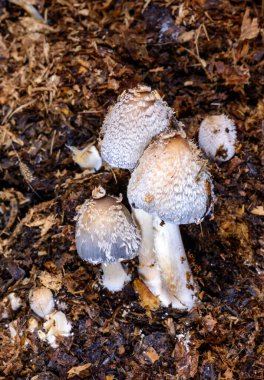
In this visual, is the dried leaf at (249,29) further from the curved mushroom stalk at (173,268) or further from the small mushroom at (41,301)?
the small mushroom at (41,301)

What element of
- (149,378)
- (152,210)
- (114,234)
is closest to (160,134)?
(152,210)

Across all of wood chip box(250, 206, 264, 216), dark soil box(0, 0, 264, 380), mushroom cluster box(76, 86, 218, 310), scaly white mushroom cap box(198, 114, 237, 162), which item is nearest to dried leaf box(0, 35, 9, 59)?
dark soil box(0, 0, 264, 380)

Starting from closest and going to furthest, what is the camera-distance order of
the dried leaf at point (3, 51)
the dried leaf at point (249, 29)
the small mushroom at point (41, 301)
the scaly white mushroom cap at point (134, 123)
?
1. the scaly white mushroom cap at point (134, 123)
2. the small mushroom at point (41, 301)
3. the dried leaf at point (249, 29)
4. the dried leaf at point (3, 51)

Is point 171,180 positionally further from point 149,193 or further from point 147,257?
point 147,257

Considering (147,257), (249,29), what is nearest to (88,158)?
(147,257)

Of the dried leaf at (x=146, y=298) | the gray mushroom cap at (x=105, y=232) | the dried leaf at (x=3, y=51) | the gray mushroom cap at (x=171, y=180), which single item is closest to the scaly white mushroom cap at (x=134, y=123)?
the gray mushroom cap at (x=171, y=180)

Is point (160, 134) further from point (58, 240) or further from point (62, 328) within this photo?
point (62, 328)

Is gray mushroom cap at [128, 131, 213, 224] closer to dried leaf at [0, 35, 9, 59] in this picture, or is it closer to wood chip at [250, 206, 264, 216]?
wood chip at [250, 206, 264, 216]
